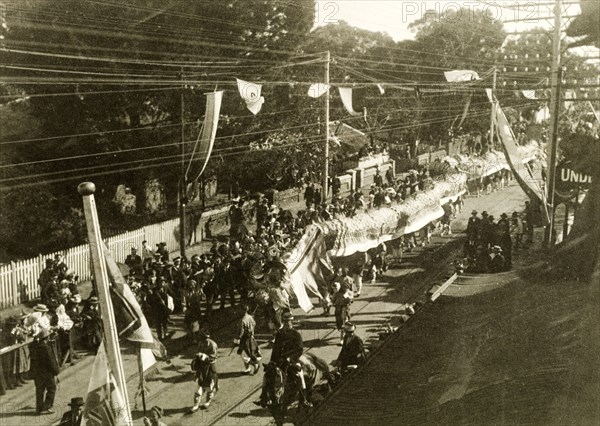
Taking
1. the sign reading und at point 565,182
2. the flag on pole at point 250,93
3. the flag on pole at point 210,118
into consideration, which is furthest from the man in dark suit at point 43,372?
the sign reading und at point 565,182

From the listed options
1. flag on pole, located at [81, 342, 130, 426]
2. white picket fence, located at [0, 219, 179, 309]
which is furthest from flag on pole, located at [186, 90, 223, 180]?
flag on pole, located at [81, 342, 130, 426]

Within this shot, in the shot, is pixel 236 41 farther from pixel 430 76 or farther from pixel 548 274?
pixel 430 76

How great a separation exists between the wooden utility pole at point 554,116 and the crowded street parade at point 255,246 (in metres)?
0.13

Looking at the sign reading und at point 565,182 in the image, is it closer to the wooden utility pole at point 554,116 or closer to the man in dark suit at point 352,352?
the wooden utility pole at point 554,116

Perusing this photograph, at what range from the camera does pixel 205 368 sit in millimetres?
12039

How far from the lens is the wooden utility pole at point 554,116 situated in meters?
21.2

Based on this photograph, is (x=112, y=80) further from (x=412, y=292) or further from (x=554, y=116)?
(x=554, y=116)

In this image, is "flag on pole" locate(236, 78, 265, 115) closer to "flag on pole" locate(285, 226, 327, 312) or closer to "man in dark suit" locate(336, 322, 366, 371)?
"flag on pole" locate(285, 226, 327, 312)

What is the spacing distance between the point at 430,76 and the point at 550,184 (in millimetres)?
30684

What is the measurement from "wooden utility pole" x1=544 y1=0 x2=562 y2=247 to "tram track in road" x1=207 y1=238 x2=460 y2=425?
12.3ft

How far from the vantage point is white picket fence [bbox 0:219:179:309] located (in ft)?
58.4

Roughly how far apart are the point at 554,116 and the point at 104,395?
1894 cm

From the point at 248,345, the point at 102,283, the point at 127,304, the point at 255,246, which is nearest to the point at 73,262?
the point at 255,246

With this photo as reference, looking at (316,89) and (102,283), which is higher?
(316,89)
